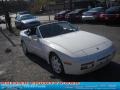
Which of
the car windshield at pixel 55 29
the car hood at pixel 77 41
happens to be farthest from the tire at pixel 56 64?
the car windshield at pixel 55 29

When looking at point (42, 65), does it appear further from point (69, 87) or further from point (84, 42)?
point (69, 87)

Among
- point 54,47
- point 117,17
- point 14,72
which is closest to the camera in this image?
point 54,47

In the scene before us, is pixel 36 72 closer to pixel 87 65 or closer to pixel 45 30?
pixel 45 30

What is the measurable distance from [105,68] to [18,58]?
13.4 ft

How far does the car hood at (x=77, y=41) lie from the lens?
19.6 feet

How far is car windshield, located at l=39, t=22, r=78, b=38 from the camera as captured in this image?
24.2 ft

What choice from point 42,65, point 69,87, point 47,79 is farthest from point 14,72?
point 69,87

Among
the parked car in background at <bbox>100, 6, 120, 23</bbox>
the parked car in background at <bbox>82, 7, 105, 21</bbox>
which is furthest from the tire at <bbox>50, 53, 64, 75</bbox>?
the parked car in background at <bbox>82, 7, 105, 21</bbox>

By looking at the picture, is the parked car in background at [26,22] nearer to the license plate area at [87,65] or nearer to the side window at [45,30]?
the side window at [45,30]

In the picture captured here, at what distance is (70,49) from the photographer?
5863 mm

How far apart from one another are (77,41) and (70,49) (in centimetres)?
63

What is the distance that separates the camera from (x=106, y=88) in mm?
2166

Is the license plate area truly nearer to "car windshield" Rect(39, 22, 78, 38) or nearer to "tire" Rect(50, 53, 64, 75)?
"tire" Rect(50, 53, 64, 75)

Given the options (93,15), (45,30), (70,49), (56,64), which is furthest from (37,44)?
(93,15)
